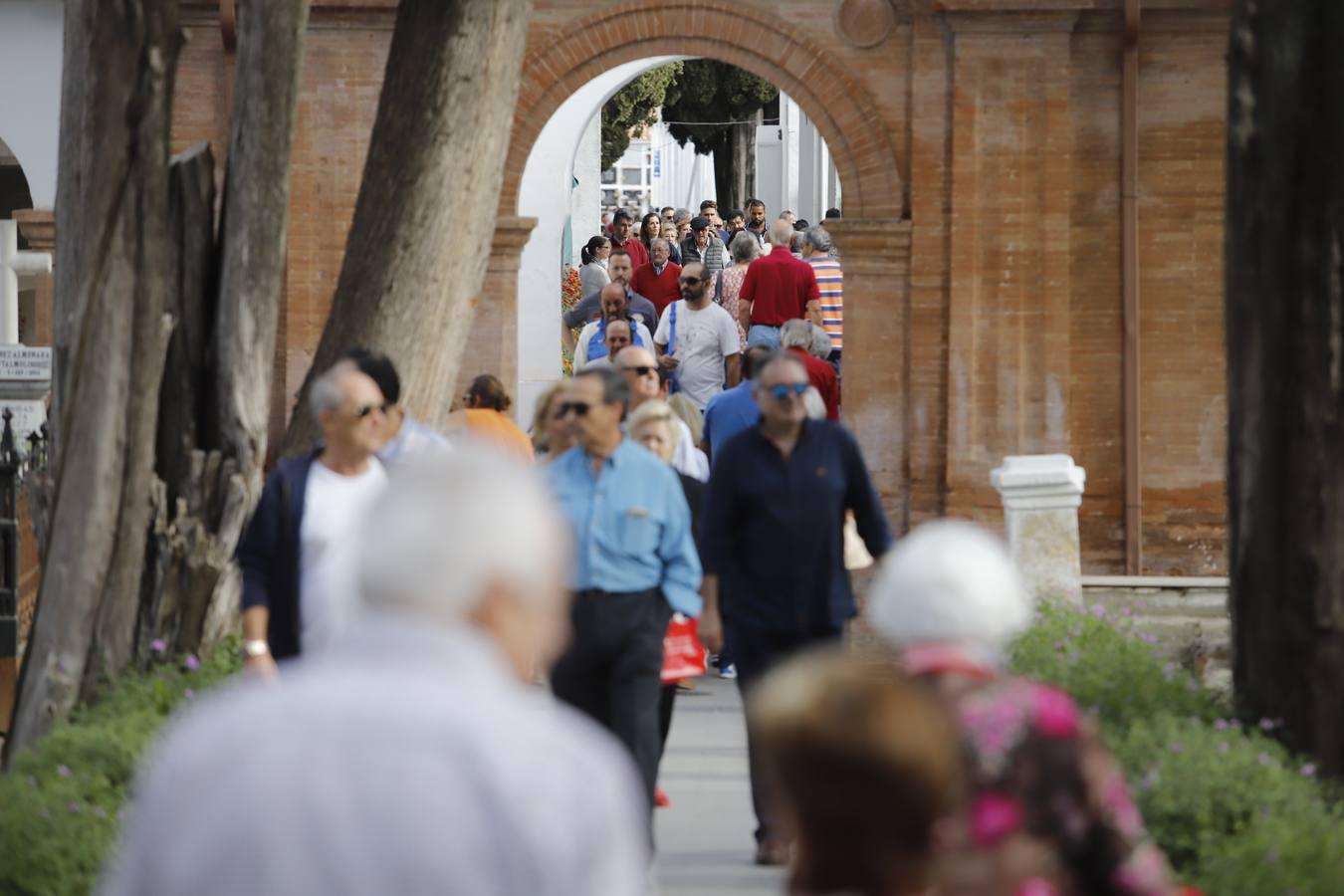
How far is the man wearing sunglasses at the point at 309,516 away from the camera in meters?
6.23

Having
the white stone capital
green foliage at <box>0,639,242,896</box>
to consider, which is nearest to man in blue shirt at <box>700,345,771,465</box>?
the white stone capital

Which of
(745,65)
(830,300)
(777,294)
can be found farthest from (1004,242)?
(745,65)

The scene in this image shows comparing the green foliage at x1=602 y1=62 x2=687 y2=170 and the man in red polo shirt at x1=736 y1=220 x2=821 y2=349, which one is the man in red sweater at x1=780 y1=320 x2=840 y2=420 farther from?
the green foliage at x1=602 y1=62 x2=687 y2=170

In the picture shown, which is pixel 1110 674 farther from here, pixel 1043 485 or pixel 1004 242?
pixel 1004 242

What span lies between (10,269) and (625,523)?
10579 millimetres

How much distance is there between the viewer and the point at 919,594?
3.92 metres

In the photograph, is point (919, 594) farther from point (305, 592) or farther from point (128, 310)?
point (128, 310)

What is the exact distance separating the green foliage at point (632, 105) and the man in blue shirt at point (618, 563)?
2971cm

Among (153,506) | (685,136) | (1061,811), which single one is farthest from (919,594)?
(685,136)

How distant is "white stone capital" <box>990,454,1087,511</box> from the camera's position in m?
11.8

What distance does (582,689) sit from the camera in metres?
7.31

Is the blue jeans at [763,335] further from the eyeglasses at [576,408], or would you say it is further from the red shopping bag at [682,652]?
the eyeglasses at [576,408]

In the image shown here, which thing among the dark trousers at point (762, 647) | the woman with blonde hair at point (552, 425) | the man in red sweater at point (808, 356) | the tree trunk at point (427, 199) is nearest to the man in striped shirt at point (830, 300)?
the man in red sweater at point (808, 356)

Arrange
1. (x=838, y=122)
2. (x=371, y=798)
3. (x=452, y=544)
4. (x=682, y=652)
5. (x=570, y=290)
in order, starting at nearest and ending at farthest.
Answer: (x=371, y=798) → (x=452, y=544) → (x=682, y=652) → (x=838, y=122) → (x=570, y=290)
